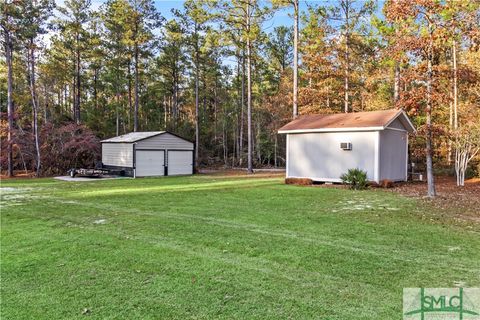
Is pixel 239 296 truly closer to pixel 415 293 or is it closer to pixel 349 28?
pixel 415 293

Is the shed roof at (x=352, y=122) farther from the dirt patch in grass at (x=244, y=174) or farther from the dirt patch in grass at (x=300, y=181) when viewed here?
the dirt patch in grass at (x=244, y=174)

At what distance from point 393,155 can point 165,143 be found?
11.6m

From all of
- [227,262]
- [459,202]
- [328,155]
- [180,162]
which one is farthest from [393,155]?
[180,162]

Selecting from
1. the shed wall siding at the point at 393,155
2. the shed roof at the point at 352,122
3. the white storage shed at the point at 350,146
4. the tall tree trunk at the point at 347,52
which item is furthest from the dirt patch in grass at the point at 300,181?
the tall tree trunk at the point at 347,52

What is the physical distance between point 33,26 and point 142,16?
6.25 metres

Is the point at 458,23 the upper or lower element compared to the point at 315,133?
upper

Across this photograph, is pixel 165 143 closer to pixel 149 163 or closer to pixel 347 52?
pixel 149 163

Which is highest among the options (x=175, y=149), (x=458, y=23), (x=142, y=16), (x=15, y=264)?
(x=142, y=16)

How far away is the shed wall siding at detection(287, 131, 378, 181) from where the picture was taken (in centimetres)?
1263

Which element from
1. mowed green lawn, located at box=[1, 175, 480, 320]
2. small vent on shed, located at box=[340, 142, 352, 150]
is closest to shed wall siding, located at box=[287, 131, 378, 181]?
small vent on shed, located at box=[340, 142, 352, 150]

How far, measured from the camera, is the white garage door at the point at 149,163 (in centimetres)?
1848

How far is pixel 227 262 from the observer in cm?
396

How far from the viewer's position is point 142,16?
22.6m

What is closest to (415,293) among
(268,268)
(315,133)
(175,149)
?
(268,268)
